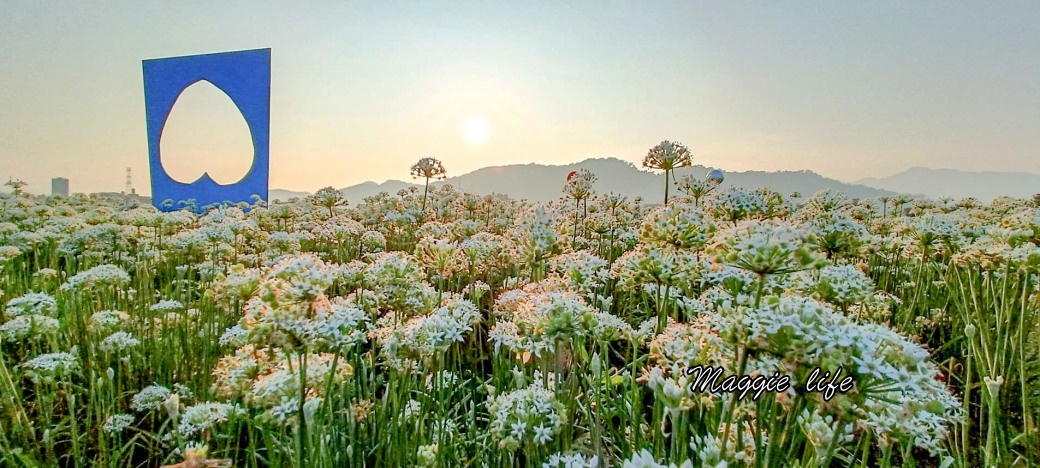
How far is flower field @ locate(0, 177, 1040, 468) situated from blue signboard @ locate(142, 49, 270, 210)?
48.6 feet

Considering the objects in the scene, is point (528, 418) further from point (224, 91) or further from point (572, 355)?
point (224, 91)

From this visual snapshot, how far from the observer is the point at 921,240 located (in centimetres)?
386

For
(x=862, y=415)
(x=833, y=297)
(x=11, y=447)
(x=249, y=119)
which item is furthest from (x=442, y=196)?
(x=249, y=119)

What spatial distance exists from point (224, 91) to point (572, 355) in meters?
22.1

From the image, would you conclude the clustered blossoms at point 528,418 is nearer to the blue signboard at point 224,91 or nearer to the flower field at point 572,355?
the flower field at point 572,355

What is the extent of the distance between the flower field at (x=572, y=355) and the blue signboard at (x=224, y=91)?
48.6 feet

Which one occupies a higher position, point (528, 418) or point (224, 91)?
point (224, 91)

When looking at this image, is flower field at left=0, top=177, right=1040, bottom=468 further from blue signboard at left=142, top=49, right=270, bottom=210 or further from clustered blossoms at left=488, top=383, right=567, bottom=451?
blue signboard at left=142, top=49, right=270, bottom=210

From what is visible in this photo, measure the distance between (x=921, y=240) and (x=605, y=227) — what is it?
2619 mm

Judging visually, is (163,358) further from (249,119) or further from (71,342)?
(249,119)

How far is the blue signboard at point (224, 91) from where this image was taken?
64.4 feet

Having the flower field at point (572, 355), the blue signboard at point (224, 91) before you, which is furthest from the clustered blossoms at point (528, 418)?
the blue signboard at point (224, 91)

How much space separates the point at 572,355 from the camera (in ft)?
8.39

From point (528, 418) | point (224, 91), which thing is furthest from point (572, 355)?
point (224, 91)
